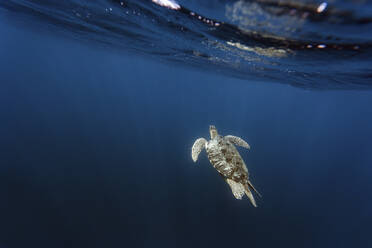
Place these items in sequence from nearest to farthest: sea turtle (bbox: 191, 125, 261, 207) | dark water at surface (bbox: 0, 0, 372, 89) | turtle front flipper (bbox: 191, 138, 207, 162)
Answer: sea turtle (bbox: 191, 125, 261, 207) → dark water at surface (bbox: 0, 0, 372, 89) → turtle front flipper (bbox: 191, 138, 207, 162)

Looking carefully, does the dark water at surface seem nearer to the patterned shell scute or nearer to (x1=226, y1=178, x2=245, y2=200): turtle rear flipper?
the patterned shell scute

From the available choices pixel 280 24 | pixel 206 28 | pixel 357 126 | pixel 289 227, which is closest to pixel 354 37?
pixel 280 24

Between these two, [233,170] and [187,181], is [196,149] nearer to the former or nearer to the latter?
[233,170]

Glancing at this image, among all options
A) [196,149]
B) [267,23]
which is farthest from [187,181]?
[267,23]

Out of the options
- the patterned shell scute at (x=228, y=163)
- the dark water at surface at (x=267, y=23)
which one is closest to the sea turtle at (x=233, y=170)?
the patterned shell scute at (x=228, y=163)

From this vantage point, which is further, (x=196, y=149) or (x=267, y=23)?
(x=196, y=149)

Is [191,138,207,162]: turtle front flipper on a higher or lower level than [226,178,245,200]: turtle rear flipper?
lower

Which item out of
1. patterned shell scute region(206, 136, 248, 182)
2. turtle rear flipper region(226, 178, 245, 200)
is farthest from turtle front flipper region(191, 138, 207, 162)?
turtle rear flipper region(226, 178, 245, 200)

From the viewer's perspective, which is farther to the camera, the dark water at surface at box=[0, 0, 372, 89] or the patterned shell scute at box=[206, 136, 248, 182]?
the dark water at surface at box=[0, 0, 372, 89]

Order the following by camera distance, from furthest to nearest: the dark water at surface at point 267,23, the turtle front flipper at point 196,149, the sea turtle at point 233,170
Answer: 1. the turtle front flipper at point 196,149
2. the dark water at surface at point 267,23
3. the sea turtle at point 233,170

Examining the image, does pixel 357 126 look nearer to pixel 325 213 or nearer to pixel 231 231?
pixel 325 213

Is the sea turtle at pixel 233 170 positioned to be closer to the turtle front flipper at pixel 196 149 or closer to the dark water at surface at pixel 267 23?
the turtle front flipper at pixel 196 149
